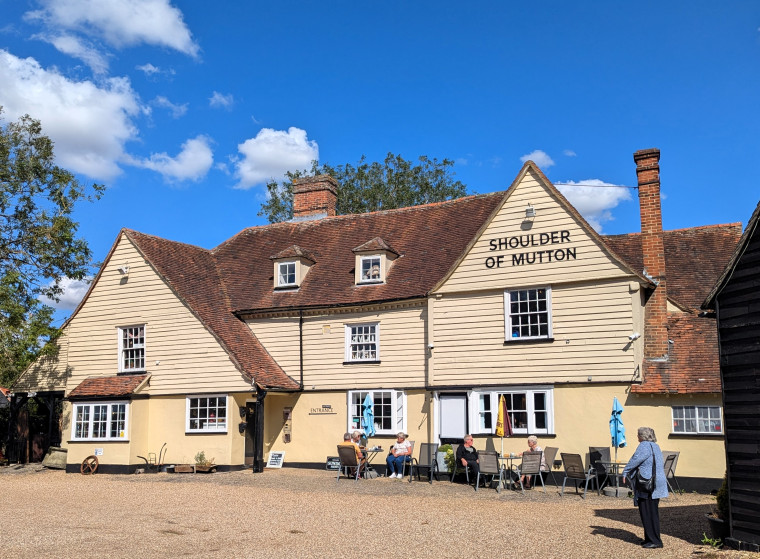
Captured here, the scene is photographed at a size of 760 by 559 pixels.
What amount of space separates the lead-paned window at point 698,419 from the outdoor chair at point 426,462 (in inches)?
240

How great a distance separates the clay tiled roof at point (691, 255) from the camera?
846 inches

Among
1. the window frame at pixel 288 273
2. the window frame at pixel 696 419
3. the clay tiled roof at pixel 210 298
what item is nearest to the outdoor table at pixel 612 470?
the window frame at pixel 696 419

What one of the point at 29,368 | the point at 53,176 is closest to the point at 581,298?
the point at 29,368

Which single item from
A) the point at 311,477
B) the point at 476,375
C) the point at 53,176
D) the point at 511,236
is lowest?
the point at 311,477

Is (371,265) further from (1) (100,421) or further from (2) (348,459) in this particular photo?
(1) (100,421)

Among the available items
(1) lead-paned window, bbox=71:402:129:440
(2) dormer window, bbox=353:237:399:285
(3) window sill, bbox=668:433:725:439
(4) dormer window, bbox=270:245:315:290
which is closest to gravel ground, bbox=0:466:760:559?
(3) window sill, bbox=668:433:725:439

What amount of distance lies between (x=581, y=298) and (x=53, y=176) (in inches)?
907

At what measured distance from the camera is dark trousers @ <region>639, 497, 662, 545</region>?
10453 mm

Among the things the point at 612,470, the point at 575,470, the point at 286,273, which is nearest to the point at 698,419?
the point at 612,470

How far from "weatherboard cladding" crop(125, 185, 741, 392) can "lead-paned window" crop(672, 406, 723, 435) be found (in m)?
1.85

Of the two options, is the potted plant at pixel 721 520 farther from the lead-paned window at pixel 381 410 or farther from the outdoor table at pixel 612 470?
the lead-paned window at pixel 381 410

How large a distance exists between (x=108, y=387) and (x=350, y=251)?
29.5ft

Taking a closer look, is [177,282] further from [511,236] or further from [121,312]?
[511,236]

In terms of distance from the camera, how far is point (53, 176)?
3125 cm
